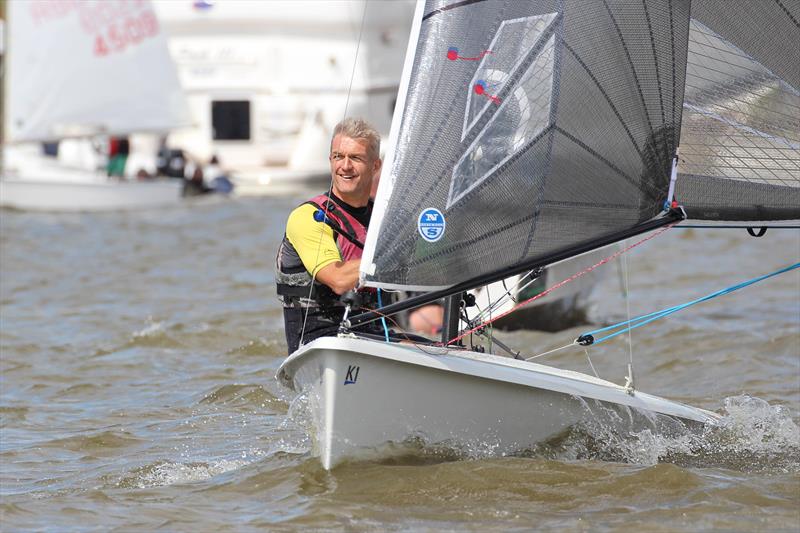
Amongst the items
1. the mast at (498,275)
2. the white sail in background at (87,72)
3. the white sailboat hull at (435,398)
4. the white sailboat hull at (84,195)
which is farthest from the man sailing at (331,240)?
the white sail in background at (87,72)

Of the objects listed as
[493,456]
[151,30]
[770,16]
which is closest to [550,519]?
[493,456]

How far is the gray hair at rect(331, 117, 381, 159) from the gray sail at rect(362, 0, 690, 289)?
339 millimetres

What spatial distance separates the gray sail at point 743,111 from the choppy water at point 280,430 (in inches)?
36.9

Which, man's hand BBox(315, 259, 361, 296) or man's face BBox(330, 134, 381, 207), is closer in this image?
man's hand BBox(315, 259, 361, 296)

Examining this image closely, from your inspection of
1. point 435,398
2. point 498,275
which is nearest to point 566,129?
point 498,275

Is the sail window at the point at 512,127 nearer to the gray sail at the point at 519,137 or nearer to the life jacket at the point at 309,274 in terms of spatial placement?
the gray sail at the point at 519,137

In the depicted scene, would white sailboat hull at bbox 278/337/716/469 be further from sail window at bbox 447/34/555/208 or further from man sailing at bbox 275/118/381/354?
sail window at bbox 447/34/555/208

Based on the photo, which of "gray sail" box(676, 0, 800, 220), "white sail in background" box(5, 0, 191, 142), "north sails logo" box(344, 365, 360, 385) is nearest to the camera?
"north sails logo" box(344, 365, 360, 385)

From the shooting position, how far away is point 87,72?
64.6 feet

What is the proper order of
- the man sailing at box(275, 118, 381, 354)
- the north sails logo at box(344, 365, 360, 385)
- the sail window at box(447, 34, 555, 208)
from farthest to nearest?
the man sailing at box(275, 118, 381, 354) < the sail window at box(447, 34, 555, 208) < the north sails logo at box(344, 365, 360, 385)

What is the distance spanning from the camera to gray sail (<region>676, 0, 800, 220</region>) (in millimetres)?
4938

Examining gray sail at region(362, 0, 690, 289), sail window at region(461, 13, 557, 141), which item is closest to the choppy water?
gray sail at region(362, 0, 690, 289)

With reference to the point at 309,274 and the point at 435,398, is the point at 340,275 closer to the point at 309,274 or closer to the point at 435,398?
the point at 309,274

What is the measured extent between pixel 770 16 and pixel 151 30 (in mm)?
16489
